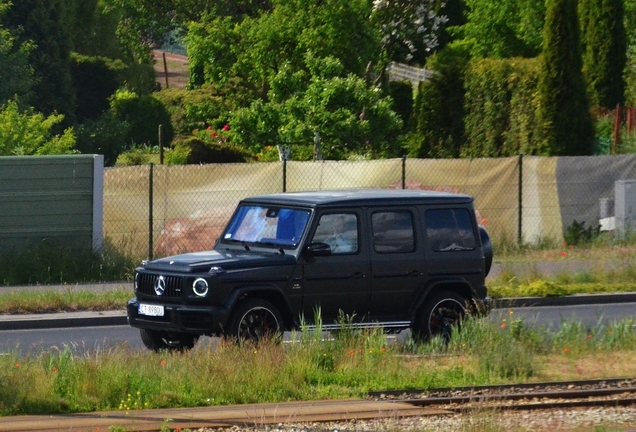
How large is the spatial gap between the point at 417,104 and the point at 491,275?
1093cm

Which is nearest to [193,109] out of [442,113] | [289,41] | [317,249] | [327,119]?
[289,41]

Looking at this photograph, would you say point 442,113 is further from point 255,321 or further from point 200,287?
point 200,287


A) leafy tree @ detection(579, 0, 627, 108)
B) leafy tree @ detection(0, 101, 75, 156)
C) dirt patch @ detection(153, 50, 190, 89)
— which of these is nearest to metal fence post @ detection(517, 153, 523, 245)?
leafy tree @ detection(0, 101, 75, 156)

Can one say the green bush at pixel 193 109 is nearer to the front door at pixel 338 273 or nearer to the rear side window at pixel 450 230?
the rear side window at pixel 450 230

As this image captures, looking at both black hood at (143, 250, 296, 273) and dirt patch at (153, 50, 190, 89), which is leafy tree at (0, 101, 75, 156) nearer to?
black hood at (143, 250, 296, 273)

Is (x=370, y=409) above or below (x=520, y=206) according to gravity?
below

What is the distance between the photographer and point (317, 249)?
1205 cm

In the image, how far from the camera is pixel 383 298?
41.1ft

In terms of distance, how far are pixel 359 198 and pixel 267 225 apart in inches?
39.8

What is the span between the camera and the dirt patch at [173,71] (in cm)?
9227

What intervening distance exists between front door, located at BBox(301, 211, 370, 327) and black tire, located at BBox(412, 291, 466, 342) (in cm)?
69

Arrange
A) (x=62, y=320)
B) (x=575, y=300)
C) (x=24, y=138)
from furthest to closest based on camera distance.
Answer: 1. (x=24, y=138)
2. (x=575, y=300)
3. (x=62, y=320)

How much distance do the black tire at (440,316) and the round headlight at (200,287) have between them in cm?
250

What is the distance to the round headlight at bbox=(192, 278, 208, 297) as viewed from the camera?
11.5m
